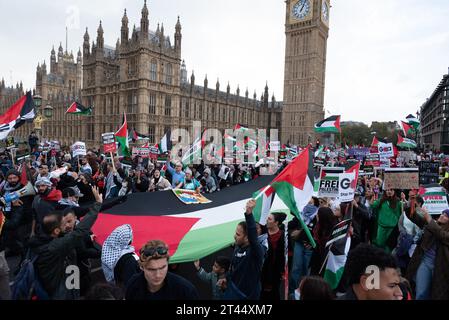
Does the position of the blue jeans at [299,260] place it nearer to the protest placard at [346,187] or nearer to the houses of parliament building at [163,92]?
the protest placard at [346,187]

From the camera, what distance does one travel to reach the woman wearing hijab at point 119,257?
3168mm

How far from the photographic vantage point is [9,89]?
80125 millimetres

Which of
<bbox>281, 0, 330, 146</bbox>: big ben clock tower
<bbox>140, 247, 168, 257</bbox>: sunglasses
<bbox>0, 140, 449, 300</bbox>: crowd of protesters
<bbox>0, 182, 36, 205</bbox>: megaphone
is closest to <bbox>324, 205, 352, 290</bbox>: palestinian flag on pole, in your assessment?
<bbox>0, 140, 449, 300</bbox>: crowd of protesters

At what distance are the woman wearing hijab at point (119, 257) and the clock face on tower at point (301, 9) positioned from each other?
203 ft

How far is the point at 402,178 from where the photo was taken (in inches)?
192

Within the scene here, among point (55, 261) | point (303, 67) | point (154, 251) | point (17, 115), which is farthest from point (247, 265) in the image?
point (303, 67)

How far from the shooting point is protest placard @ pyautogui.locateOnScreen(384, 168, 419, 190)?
4797 mm

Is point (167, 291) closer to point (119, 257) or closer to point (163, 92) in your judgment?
point (119, 257)

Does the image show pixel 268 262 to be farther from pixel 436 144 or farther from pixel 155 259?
pixel 436 144

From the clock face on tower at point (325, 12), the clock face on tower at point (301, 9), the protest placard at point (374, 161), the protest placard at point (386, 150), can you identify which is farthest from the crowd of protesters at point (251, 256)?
the clock face on tower at point (325, 12)

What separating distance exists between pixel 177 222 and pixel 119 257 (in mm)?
2254

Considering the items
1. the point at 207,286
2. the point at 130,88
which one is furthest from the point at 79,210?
the point at 130,88

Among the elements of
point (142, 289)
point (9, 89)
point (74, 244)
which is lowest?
point (142, 289)
